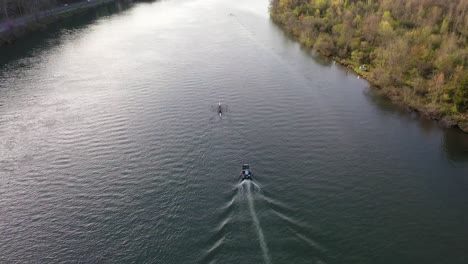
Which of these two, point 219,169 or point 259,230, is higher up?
point 219,169

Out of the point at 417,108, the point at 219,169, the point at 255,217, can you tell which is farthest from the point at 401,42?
the point at 255,217

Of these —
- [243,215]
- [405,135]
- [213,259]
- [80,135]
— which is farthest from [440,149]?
[80,135]

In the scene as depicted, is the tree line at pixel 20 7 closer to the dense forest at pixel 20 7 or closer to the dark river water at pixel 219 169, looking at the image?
the dense forest at pixel 20 7

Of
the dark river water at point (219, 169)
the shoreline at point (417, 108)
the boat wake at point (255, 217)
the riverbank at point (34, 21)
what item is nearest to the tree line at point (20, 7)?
the riverbank at point (34, 21)

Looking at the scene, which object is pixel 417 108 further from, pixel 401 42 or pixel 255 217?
pixel 255 217

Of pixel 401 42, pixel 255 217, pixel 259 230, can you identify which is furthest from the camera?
pixel 401 42

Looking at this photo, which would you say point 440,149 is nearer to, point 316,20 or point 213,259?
point 213,259
